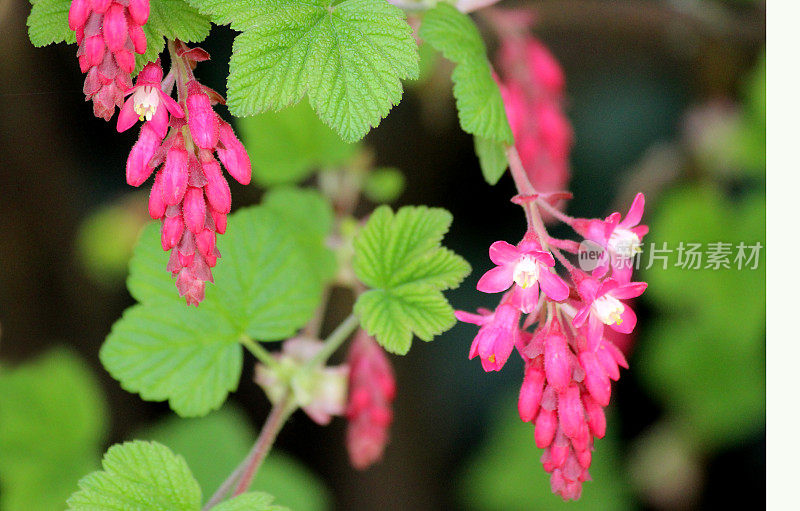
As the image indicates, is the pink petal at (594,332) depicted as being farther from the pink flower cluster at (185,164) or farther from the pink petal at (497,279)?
the pink flower cluster at (185,164)

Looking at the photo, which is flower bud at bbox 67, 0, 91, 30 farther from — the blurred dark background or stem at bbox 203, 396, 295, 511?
the blurred dark background

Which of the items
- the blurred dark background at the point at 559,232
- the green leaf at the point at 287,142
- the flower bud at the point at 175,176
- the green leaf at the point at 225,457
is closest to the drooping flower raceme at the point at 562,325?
the flower bud at the point at 175,176

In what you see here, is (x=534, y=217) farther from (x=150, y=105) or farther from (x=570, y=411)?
(x=150, y=105)

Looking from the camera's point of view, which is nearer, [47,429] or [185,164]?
[185,164]

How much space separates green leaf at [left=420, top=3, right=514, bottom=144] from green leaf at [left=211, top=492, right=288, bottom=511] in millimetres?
419

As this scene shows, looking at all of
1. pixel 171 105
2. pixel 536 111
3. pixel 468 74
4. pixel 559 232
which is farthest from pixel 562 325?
pixel 559 232

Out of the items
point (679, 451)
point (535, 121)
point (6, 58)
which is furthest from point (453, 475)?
point (6, 58)

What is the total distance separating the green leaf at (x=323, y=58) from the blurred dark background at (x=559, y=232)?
0.55 metres

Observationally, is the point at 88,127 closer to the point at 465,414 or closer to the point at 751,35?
the point at 465,414

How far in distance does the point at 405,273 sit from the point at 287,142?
43 cm

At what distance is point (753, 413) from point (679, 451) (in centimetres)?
20

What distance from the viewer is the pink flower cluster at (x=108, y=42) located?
22.0 inches

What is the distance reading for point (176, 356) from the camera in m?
0.91

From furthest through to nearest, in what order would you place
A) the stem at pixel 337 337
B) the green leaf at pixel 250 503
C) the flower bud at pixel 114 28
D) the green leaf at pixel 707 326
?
the green leaf at pixel 707 326 < the stem at pixel 337 337 < the green leaf at pixel 250 503 < the flower bud at pixel 114 28
